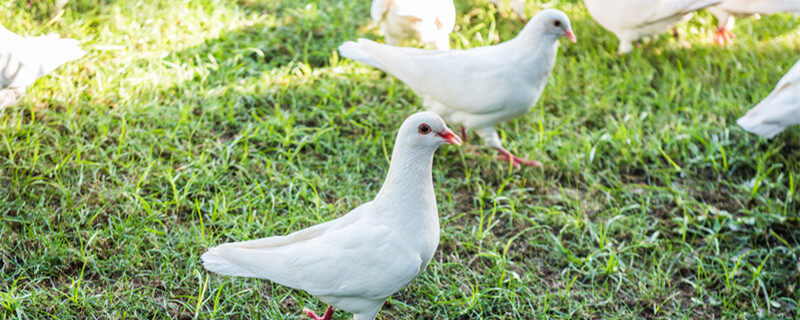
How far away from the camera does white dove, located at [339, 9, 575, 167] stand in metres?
3.75

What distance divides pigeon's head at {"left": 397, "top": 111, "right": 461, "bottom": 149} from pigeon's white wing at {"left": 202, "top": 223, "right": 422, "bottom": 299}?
0.34 m

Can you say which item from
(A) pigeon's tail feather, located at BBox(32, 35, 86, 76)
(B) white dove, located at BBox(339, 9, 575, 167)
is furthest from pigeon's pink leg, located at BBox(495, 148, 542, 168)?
(A) pigeon's tail feather, located at BBox(32, 35, 86, 76)

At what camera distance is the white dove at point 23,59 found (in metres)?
3.57

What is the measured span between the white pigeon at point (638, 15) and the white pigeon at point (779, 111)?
1128 millimetres

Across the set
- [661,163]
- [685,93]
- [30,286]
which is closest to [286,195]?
[30,286]

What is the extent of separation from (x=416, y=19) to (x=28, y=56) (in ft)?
7.01

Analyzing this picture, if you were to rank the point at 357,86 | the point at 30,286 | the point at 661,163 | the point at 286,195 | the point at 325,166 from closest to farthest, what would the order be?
1. the point at 30,286
2. the point at 286,195
3. the point at 325,166
4. the point at 661,163
5. the point at 357,86

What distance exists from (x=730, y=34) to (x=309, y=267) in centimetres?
449

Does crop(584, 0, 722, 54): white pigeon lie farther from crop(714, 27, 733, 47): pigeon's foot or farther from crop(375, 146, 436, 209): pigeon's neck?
crop(375, 146, 436, 209): pigeon's neck

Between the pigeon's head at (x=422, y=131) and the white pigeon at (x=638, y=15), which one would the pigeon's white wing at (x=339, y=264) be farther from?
the white pigeon at (x=638, y=15)

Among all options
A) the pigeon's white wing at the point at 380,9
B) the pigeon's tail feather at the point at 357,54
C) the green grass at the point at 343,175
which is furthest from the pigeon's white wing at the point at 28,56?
the pigeon's white wing at the point at 380,9

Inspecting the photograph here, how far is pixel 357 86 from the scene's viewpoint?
4.70 m

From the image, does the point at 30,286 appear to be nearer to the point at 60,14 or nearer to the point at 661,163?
the point at 60,14

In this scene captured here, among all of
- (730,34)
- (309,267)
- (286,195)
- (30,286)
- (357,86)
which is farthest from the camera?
(730,34)
